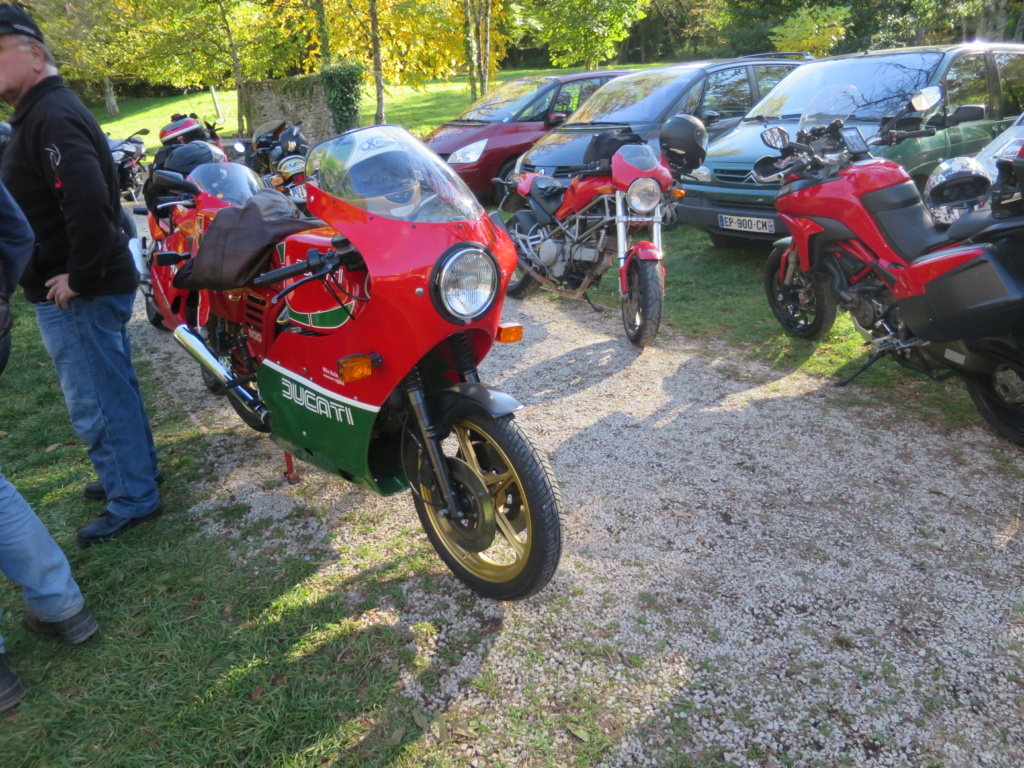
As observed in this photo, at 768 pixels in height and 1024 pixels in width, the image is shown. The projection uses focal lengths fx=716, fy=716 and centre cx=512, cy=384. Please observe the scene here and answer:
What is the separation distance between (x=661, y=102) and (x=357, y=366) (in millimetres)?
6595

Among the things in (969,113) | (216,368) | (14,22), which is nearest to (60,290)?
(216,368)

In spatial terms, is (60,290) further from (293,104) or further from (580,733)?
(293,104)

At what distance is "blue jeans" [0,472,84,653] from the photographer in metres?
2.33

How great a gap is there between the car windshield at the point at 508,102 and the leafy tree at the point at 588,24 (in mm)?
8338

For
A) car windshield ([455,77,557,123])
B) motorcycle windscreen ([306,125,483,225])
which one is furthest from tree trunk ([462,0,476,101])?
motorcycle windscreen ([306,125,483,225])

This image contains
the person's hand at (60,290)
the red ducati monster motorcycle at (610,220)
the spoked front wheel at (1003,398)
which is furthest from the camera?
the red ducati monster motorcycle at (610,220)

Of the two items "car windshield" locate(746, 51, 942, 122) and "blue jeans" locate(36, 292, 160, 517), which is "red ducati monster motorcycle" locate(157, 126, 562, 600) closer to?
"blue jeans" locate(36, 292, 160, 517)

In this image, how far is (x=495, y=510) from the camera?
253cm

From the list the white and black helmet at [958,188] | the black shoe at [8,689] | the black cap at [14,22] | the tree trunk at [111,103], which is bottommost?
the black shoe at [8,689]

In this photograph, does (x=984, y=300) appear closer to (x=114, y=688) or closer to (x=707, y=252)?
(x=114, y=688)

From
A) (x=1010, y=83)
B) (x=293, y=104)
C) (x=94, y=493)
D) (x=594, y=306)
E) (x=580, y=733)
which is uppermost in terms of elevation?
(x=293, y=104)

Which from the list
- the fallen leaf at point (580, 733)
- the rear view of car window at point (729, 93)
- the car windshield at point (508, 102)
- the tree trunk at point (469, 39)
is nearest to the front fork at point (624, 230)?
the fallen leaf at point (580, 733)

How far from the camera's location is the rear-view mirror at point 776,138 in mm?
4520

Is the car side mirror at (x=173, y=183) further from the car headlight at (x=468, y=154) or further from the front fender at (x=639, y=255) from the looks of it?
the car headlight at (x=468, y=154)
